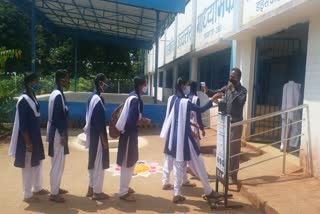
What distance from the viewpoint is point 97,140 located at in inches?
208

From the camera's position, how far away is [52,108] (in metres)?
5.15

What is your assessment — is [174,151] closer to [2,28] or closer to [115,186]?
[115,186]

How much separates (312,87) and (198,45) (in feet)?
24.4

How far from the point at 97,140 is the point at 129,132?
459 mm

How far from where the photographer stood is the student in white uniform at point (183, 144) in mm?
5125

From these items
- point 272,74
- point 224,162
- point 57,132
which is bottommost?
point 224,162

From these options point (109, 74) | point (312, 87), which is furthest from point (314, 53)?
point (109, 74)

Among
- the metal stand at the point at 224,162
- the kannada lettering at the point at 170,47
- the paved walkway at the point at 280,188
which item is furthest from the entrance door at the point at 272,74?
the kannada lettering at the point at 170,47

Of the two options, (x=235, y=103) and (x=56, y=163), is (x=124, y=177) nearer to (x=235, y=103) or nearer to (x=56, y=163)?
(x=56, y=163)

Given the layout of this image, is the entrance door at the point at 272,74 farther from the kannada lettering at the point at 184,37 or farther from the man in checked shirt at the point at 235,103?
the kannada lettering at the point at 184,37

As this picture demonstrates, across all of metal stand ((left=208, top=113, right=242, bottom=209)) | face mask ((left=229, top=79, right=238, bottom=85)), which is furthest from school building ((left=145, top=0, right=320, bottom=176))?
metal stand ((left=208, top=113, right=242, bottom=209))

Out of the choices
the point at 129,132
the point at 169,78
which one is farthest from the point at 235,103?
the point at 169,78

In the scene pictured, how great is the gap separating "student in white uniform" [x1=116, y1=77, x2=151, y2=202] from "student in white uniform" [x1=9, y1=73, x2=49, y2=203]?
1102 mm

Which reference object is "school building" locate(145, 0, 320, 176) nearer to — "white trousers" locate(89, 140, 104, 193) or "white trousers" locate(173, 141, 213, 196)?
"white trousers" locate(173, 141, 213, 196)
